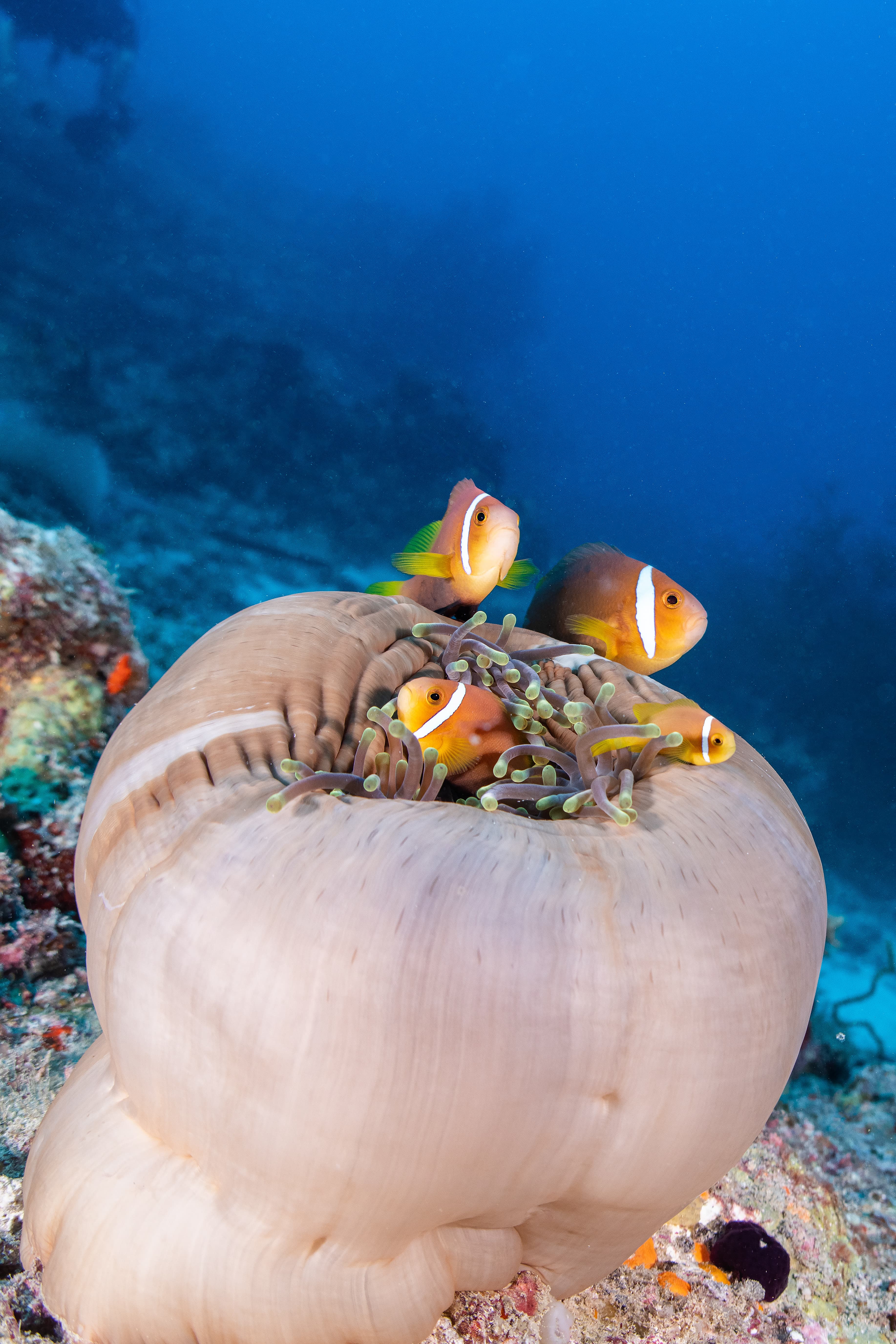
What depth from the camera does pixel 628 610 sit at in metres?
1.54

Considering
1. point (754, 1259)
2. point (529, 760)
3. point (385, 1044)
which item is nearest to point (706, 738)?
point (529, 760)

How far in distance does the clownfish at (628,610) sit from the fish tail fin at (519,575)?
0.25 feet

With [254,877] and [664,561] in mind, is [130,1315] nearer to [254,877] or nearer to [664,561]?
[254,877]

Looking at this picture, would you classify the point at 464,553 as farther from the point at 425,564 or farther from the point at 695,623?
the point at 695,623

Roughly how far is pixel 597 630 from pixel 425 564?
41 cm

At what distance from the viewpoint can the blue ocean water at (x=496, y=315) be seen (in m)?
8.46

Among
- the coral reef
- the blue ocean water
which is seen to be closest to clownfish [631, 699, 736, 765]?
the coral reef

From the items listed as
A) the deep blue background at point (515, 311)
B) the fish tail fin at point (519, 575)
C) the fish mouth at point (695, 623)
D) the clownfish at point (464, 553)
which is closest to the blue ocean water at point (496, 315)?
the deep blue background at point (515, 311)

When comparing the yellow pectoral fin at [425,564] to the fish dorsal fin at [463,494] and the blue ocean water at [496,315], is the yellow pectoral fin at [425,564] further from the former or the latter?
the blue ocean water at [496,315]

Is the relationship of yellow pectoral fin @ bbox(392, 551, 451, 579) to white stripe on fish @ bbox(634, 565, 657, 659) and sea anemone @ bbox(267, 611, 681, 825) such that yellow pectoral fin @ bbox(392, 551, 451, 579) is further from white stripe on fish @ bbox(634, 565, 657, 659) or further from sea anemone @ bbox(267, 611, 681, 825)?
white stripe on fish @ bbox(634, 565, 657, 659)

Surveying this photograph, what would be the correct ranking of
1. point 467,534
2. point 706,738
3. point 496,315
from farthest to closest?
point 496,315 → point 467,534 → point 706,738

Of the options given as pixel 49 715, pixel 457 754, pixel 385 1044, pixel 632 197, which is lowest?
pixel 385 1044

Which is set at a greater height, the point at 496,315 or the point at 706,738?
the point at 496,315

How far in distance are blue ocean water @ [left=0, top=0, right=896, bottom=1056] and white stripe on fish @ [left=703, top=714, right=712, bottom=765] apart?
3.84m
